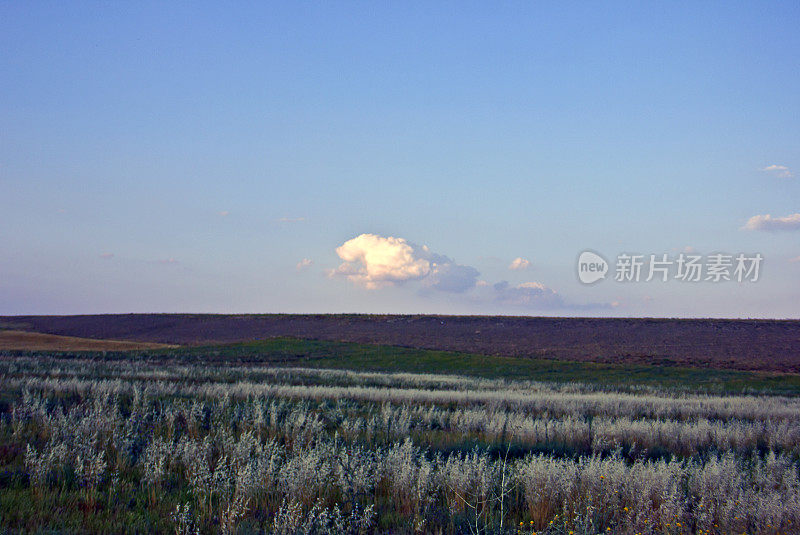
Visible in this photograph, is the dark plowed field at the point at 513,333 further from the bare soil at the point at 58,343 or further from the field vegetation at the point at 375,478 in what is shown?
the field vegetation at the point at 375,478

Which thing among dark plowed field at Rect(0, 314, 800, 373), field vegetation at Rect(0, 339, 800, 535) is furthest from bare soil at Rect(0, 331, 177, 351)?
field vegetation at Rect(0, 339, 800, 535)

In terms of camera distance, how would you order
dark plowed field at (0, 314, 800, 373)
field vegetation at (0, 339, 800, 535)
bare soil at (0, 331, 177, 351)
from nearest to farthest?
field vegetation at (0, 339, 800, 535)
dark plowed field at (0, 314, 800, 373)
bare soil at (0, 331, 177, 351)

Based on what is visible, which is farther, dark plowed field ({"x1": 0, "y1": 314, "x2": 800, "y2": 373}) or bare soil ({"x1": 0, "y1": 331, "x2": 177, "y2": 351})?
bare soil ({"x1": 0, "y1": 331, "x2": 177, "y2": 351})

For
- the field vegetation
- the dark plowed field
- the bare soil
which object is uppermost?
the field vegetation

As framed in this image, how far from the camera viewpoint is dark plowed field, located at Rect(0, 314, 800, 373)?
59.1 metres

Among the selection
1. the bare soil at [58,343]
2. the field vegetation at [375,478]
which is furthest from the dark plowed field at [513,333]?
the field vegetation at [375,478]

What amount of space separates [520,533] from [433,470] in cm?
263

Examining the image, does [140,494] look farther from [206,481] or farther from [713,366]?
[713,366]

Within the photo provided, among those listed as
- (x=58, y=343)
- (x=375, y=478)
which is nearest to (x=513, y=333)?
(x=58, y=343)

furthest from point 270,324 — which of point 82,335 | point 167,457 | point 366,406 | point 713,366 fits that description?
point 167,457

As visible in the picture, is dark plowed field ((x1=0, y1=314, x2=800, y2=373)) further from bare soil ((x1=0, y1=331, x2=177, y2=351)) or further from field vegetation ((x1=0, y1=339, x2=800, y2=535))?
field vegetation ((x1=0, y1=339, x2=800, y2=535))

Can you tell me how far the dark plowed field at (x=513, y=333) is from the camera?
59.1m

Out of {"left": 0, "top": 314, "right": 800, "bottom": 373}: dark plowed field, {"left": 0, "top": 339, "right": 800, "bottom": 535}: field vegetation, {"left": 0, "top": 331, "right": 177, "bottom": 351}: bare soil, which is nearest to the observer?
{"left": 0, "top": 339, "right": 800, "bottom": 535}: field vegetation

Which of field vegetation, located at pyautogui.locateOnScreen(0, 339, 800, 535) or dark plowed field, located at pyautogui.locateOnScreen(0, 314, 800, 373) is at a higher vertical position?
field vegetation, located at pyautogui.locateOnScreen(0, 339, 800, 535)
